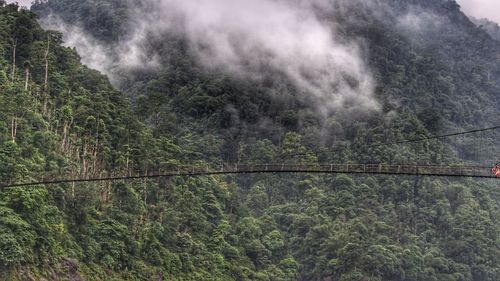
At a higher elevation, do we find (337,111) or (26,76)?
(337,111)

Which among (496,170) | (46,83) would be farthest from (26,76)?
(496,170)

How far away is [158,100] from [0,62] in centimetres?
3001

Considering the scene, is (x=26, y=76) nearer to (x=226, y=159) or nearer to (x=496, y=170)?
(x=226, y=159)

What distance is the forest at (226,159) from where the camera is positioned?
57281 millimetres

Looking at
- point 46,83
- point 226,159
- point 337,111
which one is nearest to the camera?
point 46,83

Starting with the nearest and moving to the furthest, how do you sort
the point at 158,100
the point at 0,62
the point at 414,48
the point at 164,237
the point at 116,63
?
the point at 0,62
the point at 164,237
the point at 158,100
the point at 116,63
the point at 414,48

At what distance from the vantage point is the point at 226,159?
301 ft

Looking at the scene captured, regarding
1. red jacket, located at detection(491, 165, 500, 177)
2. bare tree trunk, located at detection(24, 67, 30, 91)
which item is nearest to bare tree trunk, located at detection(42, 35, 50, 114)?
bare tree trunk, located at detection(24, 67, 30, 91)

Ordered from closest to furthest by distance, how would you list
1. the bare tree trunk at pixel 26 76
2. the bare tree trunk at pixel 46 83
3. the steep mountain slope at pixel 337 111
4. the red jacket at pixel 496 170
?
the red jacket at pixel 496 170 → the bare tree trunk at pixel 26 76 → the bare tree trunk at pixel 46 83 → the steep mountain slope at pixel 337 111

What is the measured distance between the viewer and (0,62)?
60906mm

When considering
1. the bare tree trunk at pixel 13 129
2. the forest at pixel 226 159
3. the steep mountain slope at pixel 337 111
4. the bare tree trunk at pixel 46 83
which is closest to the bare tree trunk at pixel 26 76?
the forest at pixel 226 159

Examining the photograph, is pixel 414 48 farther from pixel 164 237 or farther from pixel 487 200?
pixel 164 237

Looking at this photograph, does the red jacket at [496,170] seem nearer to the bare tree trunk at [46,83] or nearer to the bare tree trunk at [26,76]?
the bare tree trunk at [26,76]

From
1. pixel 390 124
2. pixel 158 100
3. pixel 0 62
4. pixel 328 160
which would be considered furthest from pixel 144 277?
pixel 390 124
